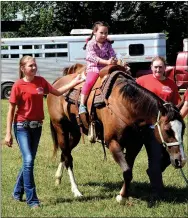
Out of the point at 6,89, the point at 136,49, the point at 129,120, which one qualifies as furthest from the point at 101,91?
the point at 136,49

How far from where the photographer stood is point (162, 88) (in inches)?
238

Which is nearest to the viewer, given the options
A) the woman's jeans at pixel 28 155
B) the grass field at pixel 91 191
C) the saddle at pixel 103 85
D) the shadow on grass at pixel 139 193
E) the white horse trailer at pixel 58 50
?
the grass field at pixel 91 191

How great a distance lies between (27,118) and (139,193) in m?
1.95

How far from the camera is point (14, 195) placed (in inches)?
234

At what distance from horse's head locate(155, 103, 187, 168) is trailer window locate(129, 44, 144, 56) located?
17.6 meters

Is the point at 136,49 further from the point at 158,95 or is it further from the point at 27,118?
the point at 27,118

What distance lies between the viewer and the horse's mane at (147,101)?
518 cm

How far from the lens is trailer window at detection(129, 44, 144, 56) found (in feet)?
74.2

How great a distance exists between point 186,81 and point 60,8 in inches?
398

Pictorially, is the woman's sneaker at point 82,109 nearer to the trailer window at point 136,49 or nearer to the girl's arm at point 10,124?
the girl's arm at point 10,124

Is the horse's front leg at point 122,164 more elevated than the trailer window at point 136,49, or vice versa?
the trailer window at point 136,49

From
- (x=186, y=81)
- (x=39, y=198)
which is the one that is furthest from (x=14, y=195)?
(x=186, y=81)

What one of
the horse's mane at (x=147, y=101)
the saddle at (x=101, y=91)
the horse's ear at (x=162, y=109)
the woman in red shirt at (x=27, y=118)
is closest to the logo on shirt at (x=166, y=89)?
the saddle at (x=101, y=91)

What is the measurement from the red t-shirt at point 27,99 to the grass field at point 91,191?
1086 millimetres
